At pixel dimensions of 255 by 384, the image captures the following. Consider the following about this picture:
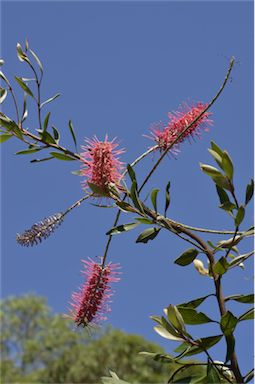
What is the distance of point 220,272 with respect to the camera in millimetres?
635

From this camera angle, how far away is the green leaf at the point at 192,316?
0.67m

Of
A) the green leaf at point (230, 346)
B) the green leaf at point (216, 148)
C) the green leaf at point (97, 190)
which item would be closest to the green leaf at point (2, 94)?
the green leaf at point (97, 190)

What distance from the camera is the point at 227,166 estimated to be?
0.64 meters

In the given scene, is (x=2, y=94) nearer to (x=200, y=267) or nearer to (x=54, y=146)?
(x=54, y=146)

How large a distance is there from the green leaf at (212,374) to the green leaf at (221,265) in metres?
0.10

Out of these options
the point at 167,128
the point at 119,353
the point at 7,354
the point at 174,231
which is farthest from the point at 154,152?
the point at 7,354

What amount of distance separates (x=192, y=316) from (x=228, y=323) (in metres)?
0.06

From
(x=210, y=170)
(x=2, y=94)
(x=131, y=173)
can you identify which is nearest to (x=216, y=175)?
(x=210, y=170)

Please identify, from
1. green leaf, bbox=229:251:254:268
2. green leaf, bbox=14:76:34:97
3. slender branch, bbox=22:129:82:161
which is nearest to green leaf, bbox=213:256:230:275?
green leaf, bbox=229:251:254:268

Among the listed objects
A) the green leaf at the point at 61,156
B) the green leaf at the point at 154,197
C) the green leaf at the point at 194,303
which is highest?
the green leaf at the point at 61,156

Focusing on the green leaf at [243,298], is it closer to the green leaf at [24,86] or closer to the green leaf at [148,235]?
the green leaf at [148,235]

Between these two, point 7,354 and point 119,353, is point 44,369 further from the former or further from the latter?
point 7,354

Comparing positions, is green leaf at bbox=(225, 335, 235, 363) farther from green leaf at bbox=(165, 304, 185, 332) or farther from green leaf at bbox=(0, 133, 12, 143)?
green leaf at bbox=(0, 133, 12, 143)

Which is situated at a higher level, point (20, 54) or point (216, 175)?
point (20, 54)
